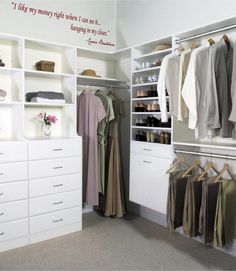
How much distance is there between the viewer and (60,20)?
3568mm

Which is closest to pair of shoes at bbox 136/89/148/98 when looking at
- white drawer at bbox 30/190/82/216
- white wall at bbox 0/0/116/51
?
white wall at bbox 0/0/116/51

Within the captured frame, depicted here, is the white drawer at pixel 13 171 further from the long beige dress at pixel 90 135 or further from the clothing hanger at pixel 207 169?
the clothing hanger at pixel 207 169

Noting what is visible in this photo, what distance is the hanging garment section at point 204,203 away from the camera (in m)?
2.43

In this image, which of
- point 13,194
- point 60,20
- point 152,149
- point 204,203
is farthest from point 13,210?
point 60,20

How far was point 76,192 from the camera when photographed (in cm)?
317

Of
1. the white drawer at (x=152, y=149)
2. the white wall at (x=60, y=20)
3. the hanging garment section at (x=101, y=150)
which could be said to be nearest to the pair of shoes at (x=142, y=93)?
the hanging garment section at (x=101, y=150)

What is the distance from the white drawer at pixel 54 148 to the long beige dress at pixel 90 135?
242 mm

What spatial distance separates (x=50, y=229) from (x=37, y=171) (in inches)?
24.8

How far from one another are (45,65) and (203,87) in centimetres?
170

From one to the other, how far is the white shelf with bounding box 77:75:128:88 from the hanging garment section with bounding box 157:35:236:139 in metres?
0.94

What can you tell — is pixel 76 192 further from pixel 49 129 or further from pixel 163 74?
pixel 163 74

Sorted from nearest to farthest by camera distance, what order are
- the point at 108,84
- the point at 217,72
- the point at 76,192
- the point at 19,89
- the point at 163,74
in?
the point at 217,72
the point at 163,74
the point at 19,89
the point at 76,192
the point at 108,84

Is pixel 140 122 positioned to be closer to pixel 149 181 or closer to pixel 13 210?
pixel 149 181

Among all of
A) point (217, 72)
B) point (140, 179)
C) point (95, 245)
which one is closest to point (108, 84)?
point (140, 179)
